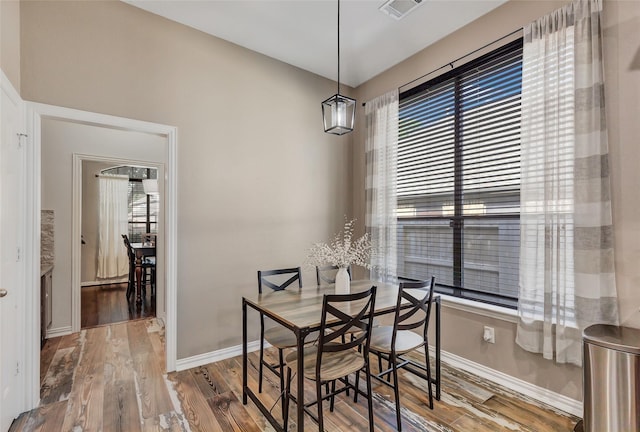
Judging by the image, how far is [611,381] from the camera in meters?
1.72

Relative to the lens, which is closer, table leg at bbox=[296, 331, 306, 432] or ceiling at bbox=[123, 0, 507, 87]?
table leg at bbox=[296, 331, 306, 432]

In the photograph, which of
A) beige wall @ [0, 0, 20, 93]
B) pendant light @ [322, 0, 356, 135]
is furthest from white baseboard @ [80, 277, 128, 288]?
pendant light @ [322, 0, 356, 135]

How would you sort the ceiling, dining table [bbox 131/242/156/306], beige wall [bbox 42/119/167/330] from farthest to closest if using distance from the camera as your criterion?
dining table [bbox 131/242/156/306] → beige wall [bbox 42/119/167/330] → the ceiling

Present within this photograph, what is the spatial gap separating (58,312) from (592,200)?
5.32 metres

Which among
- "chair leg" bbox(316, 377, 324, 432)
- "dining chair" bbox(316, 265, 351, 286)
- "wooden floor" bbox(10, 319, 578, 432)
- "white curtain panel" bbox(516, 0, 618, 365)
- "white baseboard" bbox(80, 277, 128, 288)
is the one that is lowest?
"wooden floor" bbox(10, 319, 578, 432)

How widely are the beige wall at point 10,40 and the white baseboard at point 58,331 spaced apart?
2.83 meters

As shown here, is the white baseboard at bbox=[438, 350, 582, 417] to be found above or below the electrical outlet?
below

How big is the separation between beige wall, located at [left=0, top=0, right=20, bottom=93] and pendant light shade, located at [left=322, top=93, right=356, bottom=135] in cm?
207

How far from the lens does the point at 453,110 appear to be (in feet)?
10.2

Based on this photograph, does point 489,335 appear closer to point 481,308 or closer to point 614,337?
point 481,308

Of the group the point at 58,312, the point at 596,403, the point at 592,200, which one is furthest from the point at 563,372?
the point at 58,312

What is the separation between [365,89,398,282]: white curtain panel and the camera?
11.7ft

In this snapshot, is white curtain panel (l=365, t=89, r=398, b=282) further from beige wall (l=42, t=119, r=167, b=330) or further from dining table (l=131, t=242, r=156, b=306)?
dining table (l=131, t=242, r=156, b=306)

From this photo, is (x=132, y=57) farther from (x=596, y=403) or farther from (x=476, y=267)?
(x=596, y=403)
